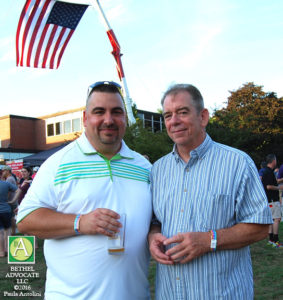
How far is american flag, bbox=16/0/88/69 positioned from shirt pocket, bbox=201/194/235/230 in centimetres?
930

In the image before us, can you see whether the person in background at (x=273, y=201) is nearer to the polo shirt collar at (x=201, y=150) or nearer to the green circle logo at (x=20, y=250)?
the green circle logo at (x=20, y=250)

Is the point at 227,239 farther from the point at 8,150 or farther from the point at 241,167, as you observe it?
the point at 8,150

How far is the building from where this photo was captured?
36938 millimetres

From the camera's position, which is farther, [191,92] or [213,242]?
[191,92]

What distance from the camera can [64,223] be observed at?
2.21m

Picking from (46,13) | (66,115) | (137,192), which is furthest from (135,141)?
(66,115)

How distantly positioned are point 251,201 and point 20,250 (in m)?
6.37

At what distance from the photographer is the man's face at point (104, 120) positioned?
2.44 metres

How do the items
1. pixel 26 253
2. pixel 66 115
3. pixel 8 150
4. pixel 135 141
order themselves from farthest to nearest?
pixel 66 115 → pixel 8 150 → pixel 135 141 → pixel 26 253

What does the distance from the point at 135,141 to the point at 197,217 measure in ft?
44.4

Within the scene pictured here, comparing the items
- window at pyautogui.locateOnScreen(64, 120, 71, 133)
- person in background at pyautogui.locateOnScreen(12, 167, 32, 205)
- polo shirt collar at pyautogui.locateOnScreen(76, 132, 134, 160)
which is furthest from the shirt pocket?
window at pyautogui.locateOnScreen(64, 120, 71, 133)

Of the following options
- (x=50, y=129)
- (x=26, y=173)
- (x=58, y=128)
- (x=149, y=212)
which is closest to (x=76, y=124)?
(x=58, y=128)

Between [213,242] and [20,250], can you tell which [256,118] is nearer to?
[20,250]

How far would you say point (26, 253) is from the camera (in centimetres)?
720
